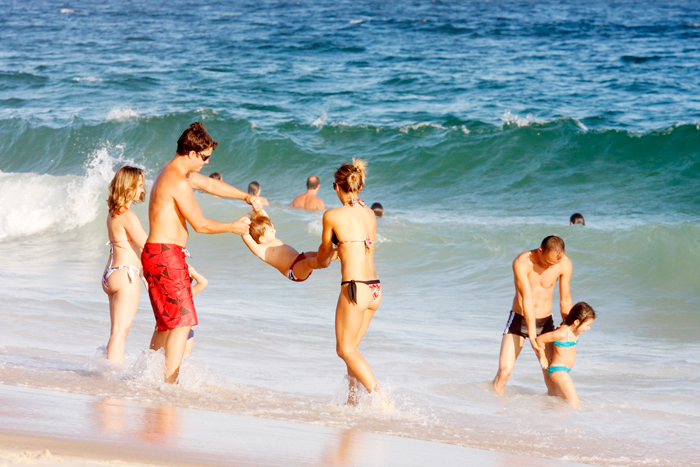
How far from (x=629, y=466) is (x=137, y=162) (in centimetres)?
1787

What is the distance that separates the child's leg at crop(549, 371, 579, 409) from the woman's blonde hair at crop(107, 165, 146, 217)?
3.22 metres

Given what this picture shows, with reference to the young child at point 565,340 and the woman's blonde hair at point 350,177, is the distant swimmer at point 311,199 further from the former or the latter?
the woman's blonde hair at point 350,177

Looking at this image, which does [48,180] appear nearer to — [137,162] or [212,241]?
[212,241]

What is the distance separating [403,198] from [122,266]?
11.8 m

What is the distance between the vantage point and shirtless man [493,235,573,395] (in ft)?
22.0

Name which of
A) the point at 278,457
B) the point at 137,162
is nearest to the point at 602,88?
the point at 137,162

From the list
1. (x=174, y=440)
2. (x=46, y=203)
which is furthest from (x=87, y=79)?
(x=174, y=440)

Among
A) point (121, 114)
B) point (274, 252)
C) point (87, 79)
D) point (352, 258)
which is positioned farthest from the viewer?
point (87, 79)

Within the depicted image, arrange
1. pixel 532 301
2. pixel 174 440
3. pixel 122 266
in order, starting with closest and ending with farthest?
pixel 174 440 → pixel 122 266 → pixel 532 301

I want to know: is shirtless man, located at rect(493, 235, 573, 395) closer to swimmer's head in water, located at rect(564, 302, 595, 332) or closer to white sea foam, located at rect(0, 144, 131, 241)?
swimmer's head in water, located at rect(564, 302, 595, 332)

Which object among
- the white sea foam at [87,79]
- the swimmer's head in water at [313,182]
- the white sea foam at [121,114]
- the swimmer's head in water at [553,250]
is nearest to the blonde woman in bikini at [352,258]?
the swimmer's head in water at [553,250]

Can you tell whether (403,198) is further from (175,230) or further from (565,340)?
(175,230)

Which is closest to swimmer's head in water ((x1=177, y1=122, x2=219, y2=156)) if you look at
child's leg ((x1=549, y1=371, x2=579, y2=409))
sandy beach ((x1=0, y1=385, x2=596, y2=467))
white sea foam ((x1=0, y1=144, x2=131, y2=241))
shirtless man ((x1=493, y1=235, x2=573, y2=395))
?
sandy beach ((x1=0, y1=385, x2=596, y2=467))

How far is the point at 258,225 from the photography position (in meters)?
5.68
